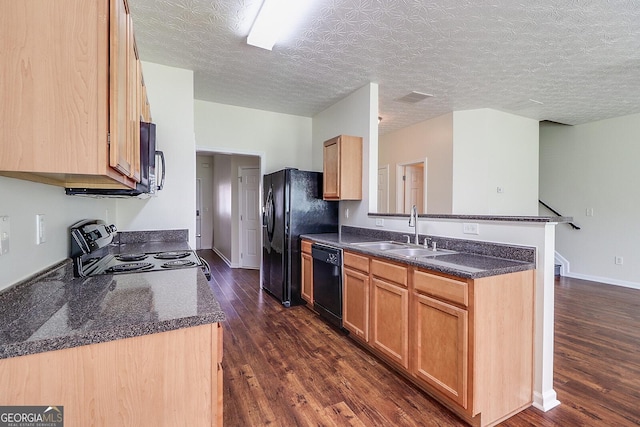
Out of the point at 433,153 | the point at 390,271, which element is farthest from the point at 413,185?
the point at 390,271

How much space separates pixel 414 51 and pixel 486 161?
2459mm

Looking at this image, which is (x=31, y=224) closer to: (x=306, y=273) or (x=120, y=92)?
(x=120, y=92)

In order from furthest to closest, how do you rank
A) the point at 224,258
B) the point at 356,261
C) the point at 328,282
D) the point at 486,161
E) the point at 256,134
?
the point at 224,258 → the point at 486,161 → the point at 256,134 → the point at 328,282 → the point at 356,261

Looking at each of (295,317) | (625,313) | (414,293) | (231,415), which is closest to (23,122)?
(231,415)

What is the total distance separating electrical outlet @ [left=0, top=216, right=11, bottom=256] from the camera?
105 cm

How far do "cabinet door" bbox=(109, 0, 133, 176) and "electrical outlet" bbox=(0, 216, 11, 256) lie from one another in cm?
43

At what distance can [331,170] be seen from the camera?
364cm

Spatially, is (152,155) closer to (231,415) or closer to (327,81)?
(231,415)

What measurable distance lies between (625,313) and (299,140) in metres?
4.59

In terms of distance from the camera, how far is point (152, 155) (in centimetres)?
170

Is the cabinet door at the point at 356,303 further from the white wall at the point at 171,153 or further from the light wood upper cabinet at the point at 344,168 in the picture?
the white wall at the point at 171,153

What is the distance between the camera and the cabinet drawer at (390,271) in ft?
6.79

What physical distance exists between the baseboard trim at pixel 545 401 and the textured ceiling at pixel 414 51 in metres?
2.62

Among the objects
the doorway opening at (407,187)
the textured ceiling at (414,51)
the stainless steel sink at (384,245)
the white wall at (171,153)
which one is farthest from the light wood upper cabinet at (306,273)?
the doorway opening at (407,187)
